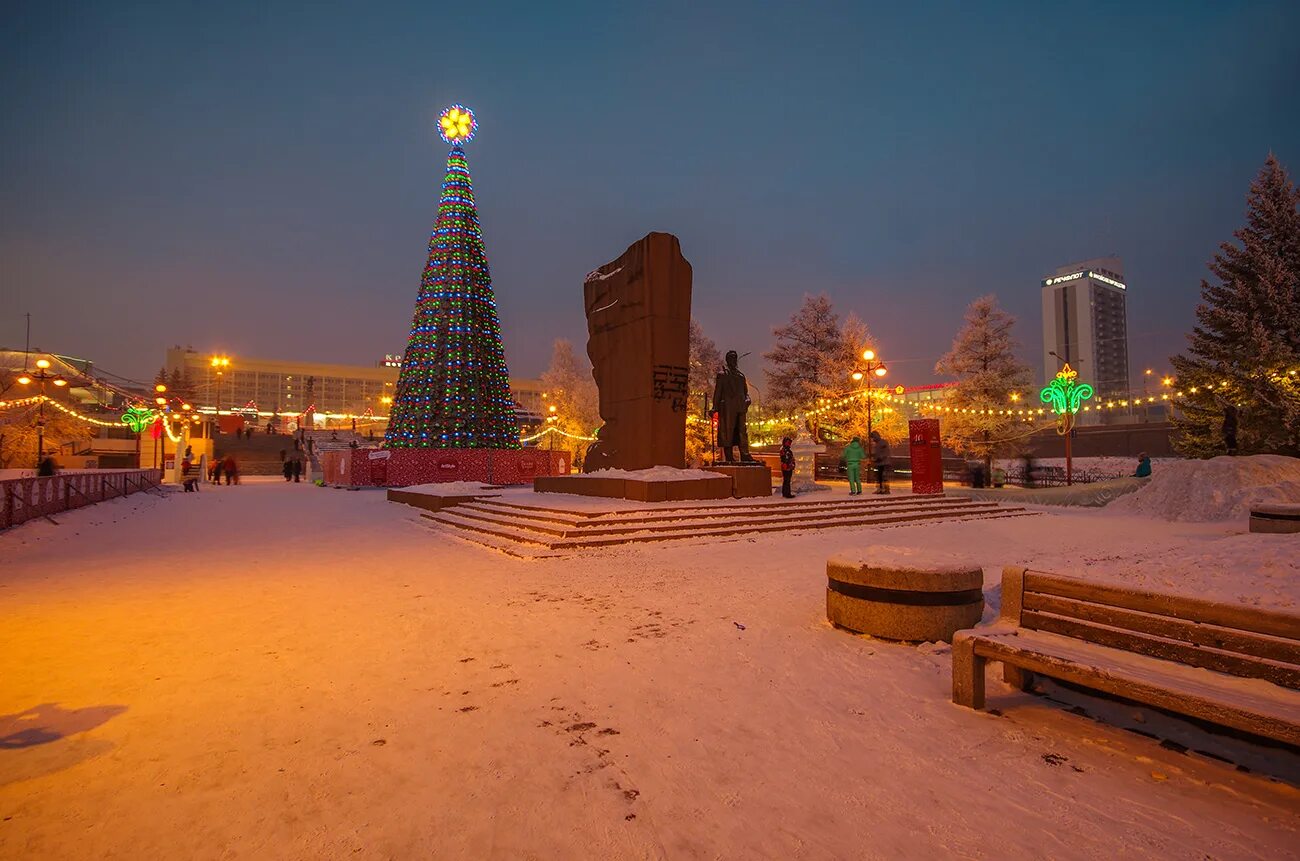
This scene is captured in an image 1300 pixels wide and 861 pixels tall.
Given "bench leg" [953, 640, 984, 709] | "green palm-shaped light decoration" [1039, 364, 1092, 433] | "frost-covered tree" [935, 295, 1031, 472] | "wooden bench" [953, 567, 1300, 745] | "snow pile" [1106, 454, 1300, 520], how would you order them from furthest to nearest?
"frost-covered tree" [935, 295, 1031, 472] < "green palm-shaped light decoration" [1039, 364, 1092, 433] < "snow pile" [1106, 454, 1300, 520] < "bench leg" [953, 640, 984, 709] < "wooden bench" [953, 567, 1300, 745]

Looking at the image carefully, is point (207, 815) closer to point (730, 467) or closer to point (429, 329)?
point (730, 467)

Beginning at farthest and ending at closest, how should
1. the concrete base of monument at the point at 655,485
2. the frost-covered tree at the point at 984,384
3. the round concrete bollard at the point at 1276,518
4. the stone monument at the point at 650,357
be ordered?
the frost-covered tree at the point at 984,384 → the stone monument at the point at 650,357 → the concrete base of monument at the point at 655,485 → the round concrete bollard at the point at 1276,518

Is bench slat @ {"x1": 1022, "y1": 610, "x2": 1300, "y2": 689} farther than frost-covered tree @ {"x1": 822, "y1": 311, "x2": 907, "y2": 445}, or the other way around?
frost-covered tree @ {"x1": 822, "y1": 311, "x2": 907, "y2": 445}

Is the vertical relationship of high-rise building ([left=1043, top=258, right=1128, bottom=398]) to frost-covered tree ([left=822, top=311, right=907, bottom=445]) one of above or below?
above

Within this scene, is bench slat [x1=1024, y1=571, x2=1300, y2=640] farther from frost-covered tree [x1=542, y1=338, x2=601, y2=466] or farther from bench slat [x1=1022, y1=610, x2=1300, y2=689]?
frost-covered tree [x1=542, y1=338, x2=601, y2=466]

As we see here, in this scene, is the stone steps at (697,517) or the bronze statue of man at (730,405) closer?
the stone steps at (697,517)

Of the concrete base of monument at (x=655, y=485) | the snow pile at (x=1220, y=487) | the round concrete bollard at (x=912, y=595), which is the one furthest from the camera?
the concrete base of monument at (x=655, y=485)

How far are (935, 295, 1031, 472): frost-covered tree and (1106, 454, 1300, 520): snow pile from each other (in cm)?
1879

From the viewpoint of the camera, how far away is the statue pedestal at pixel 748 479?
49.8ft

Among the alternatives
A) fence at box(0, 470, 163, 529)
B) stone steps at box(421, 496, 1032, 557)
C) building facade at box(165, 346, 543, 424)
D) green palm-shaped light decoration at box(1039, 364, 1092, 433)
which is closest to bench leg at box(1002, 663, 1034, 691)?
stone steps at box(421, 496, 1032, 557)

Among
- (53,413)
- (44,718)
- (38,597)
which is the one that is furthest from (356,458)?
(44,718)

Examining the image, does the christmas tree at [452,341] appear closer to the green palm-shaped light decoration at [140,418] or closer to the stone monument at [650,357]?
the stone monument at [650,357]

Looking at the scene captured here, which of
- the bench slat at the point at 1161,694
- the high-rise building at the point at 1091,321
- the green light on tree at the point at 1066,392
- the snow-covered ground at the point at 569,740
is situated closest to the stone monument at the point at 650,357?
the snow-covered ground at the point at 569,740

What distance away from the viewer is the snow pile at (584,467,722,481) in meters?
13.7
